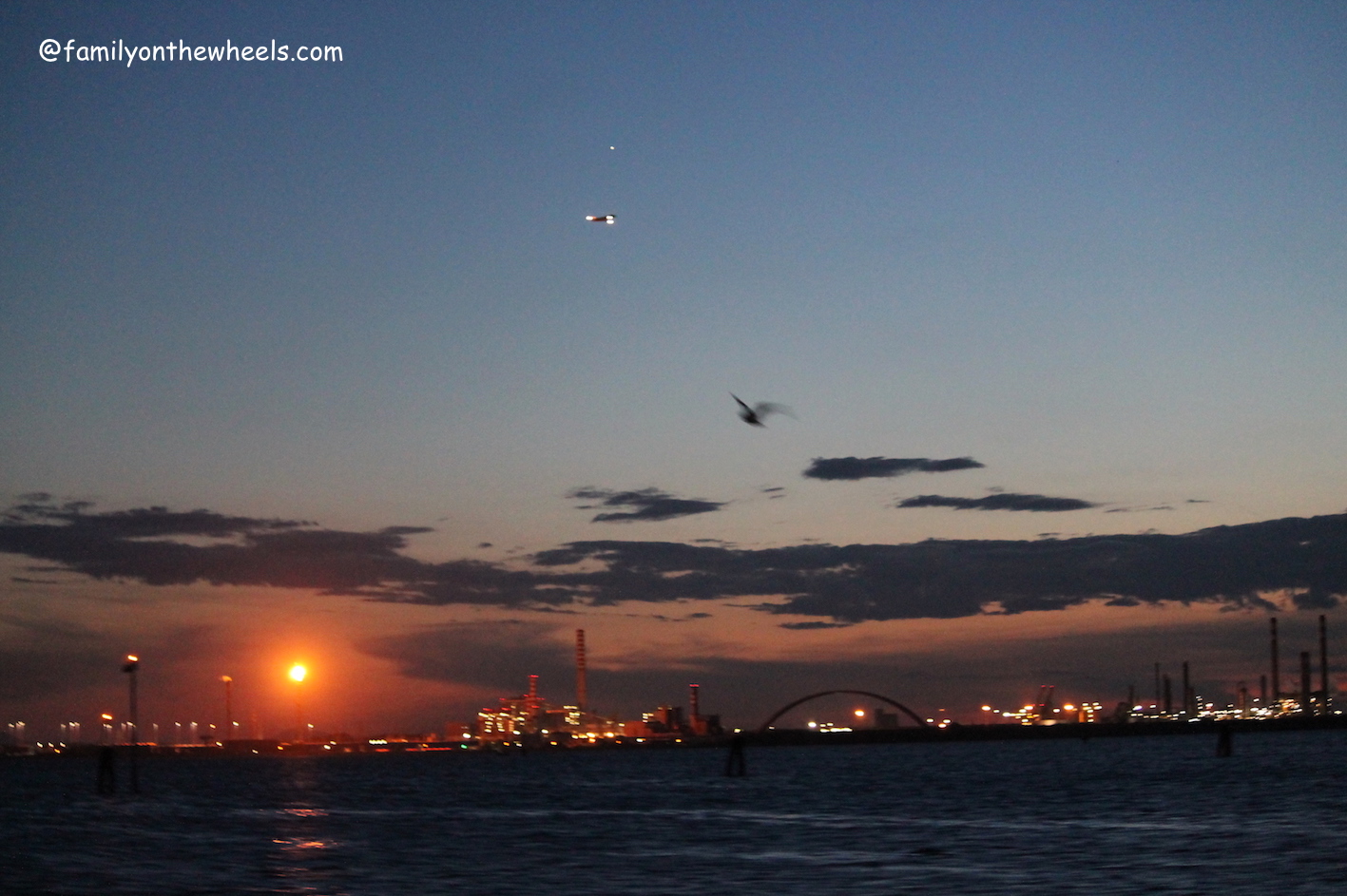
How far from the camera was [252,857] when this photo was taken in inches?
1663

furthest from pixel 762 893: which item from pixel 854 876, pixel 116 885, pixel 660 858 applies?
pixel 116 885

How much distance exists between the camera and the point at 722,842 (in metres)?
45.1

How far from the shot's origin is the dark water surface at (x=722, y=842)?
1331 inches

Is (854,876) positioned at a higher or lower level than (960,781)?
higher

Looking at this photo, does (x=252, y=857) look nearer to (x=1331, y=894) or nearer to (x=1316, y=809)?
(x=1331, y=894)

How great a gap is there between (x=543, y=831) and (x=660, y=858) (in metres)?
12.1

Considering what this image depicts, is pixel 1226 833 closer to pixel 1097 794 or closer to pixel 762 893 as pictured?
pixel 762 893

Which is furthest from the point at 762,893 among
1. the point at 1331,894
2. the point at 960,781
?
the point at 960,781

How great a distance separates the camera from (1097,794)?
68.8 metres

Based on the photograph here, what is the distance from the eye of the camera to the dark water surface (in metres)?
33.8

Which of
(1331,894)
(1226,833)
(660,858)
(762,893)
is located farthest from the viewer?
(1226,833)

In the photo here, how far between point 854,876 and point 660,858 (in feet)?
24.3

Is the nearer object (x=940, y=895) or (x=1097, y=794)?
(x=940, y=895)

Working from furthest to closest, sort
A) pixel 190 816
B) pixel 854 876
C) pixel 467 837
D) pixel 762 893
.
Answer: pixel 190 816, pixel 467 837, pixel 854 876, pixel 762 893
